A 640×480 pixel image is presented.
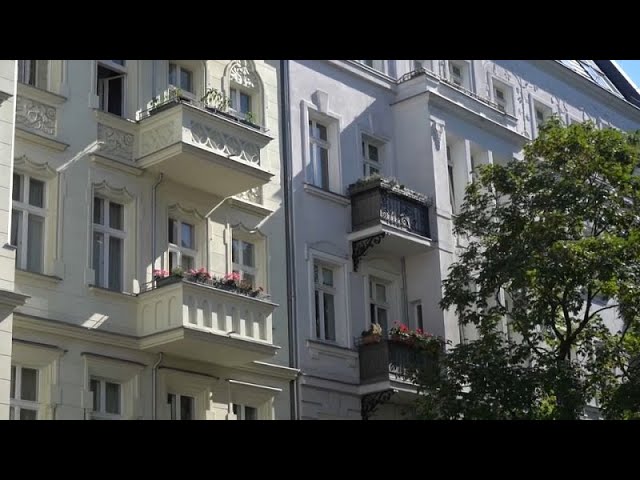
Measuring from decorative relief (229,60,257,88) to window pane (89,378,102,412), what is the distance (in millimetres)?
7662

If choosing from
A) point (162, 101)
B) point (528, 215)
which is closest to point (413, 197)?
point (528, 215)

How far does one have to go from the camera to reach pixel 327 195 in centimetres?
2455

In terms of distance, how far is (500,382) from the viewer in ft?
62.1

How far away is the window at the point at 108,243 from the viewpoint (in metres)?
19.6

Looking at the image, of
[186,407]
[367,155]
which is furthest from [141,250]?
[367,155]

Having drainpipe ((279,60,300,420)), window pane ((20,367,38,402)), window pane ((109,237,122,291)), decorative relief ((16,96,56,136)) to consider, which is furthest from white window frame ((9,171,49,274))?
drainpipe ((279,60,300,420))

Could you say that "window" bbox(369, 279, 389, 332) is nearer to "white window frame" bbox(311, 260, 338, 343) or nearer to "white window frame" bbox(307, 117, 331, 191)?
"white window frame" bbox(311, 260, 338, 343)

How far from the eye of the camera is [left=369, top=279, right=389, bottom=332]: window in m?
25.3

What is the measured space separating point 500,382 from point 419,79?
10.6 m

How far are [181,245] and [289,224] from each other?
3.05 meters

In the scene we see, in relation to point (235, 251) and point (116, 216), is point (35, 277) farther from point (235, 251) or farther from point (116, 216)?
point (235, 251)

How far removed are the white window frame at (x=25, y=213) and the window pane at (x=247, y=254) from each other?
4985 mm
